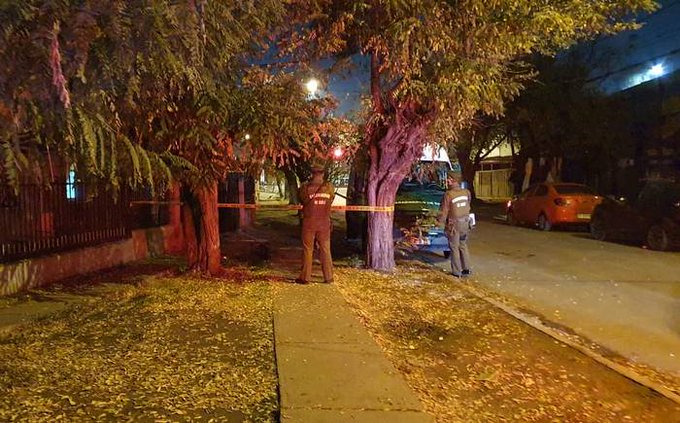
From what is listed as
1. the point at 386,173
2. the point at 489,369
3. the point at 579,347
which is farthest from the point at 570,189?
the point at 489,369

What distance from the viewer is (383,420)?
14.3 ft

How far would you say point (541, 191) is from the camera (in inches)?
794

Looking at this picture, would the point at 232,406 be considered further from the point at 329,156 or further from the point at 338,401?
the point at 329,156

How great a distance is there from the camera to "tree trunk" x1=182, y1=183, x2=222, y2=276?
956 cm

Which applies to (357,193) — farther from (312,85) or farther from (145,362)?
(145,362)

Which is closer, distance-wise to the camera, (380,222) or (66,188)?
(66,188)

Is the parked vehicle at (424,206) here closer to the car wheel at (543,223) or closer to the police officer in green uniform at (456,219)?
the police officer in green uniform at (456,219)

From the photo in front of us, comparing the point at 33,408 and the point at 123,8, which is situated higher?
the point at 123,8

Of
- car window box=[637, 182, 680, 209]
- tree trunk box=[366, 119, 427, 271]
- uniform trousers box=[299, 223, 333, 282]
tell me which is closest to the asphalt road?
car window box=[637, 182, 680, 209]

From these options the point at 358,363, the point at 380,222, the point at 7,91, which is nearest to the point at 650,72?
the point at 380,222

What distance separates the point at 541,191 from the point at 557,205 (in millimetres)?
1421

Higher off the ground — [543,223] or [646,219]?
[646,219]

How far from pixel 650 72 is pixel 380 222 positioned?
2463 centimetres

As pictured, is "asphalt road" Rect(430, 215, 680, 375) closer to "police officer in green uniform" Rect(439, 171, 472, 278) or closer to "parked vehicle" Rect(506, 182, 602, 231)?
"police officer in green uniform" Rect(439, 171, 472, 278)
